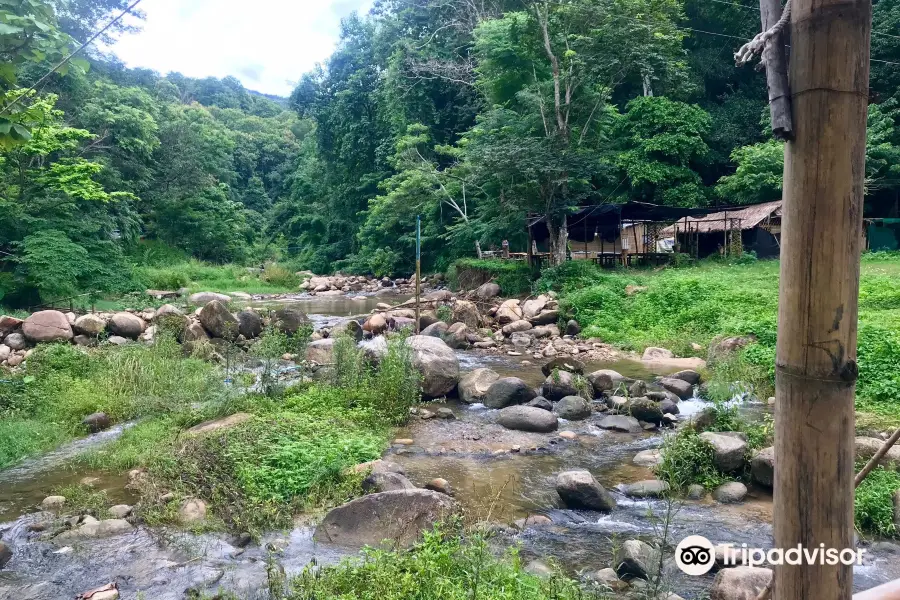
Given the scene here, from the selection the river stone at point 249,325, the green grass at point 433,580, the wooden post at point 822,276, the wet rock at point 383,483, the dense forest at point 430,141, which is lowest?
the wet rock at point 383,483

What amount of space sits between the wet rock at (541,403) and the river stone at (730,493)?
140 inches

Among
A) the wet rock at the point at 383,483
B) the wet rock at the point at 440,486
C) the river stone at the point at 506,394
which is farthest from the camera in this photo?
the river stone at the point at 506,394

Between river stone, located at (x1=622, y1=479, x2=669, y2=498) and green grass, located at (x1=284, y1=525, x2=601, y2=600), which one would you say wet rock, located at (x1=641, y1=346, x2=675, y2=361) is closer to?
river stone, located at (x1=622, y1=479, x2=669, y2=498)

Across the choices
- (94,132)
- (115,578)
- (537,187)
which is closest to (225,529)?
(115,578)

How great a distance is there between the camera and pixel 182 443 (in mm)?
7145

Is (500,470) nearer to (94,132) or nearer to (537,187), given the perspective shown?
(537,187)

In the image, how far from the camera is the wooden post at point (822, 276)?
1.26m

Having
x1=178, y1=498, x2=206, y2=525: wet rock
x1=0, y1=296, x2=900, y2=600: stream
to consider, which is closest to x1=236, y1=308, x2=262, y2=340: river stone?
x1=0, y1=296, x2=900, y2=600: stream

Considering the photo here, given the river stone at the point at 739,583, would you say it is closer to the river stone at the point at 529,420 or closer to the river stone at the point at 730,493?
the river stone at the point at 730,493

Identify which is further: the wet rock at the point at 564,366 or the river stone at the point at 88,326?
the river stone at the point at 88,326

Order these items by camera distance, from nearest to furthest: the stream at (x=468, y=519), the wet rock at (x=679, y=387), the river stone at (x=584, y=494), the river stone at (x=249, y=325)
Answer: the stream at (x=468, y=519) → the river stone at (x=584, y=494) → the wet rock at (x=679, y=387) → the river stone at (x=249, y=325)

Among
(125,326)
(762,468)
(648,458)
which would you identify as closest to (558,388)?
(648,458)

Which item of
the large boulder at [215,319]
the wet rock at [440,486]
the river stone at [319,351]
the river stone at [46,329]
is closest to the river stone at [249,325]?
the large boulder at [215,319]

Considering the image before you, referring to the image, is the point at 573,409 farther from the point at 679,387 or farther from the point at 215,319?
the point at 215,319
